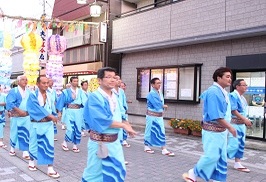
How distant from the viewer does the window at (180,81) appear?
1095 cm

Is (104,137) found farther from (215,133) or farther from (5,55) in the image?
(5,55)

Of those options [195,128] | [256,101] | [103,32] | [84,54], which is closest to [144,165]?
[195,128]

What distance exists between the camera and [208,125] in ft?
16.2

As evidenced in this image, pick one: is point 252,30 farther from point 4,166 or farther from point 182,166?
point 4,166

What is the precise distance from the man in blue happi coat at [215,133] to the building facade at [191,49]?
4.44 m

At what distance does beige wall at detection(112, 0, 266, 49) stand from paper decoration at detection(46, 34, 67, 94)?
258 centimetres

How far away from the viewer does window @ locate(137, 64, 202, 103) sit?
35.9ft

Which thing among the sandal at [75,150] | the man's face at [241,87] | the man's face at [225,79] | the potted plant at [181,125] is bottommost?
the sandal at [75,150]

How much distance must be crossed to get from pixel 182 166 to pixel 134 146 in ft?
8.31

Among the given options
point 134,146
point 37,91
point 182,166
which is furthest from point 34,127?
point 134,146

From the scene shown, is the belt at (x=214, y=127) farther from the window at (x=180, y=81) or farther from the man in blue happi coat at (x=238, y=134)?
the window at (x=180, y=81)

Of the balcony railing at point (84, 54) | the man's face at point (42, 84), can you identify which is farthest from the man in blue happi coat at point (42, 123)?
the balcony railing at point (84, 54)

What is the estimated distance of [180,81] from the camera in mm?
11711

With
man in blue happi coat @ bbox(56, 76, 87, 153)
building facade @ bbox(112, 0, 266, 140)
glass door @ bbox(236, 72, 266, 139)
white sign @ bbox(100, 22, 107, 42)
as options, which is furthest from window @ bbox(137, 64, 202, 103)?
man in blue happi coat @ bbox(56, 76, 87, 153)
